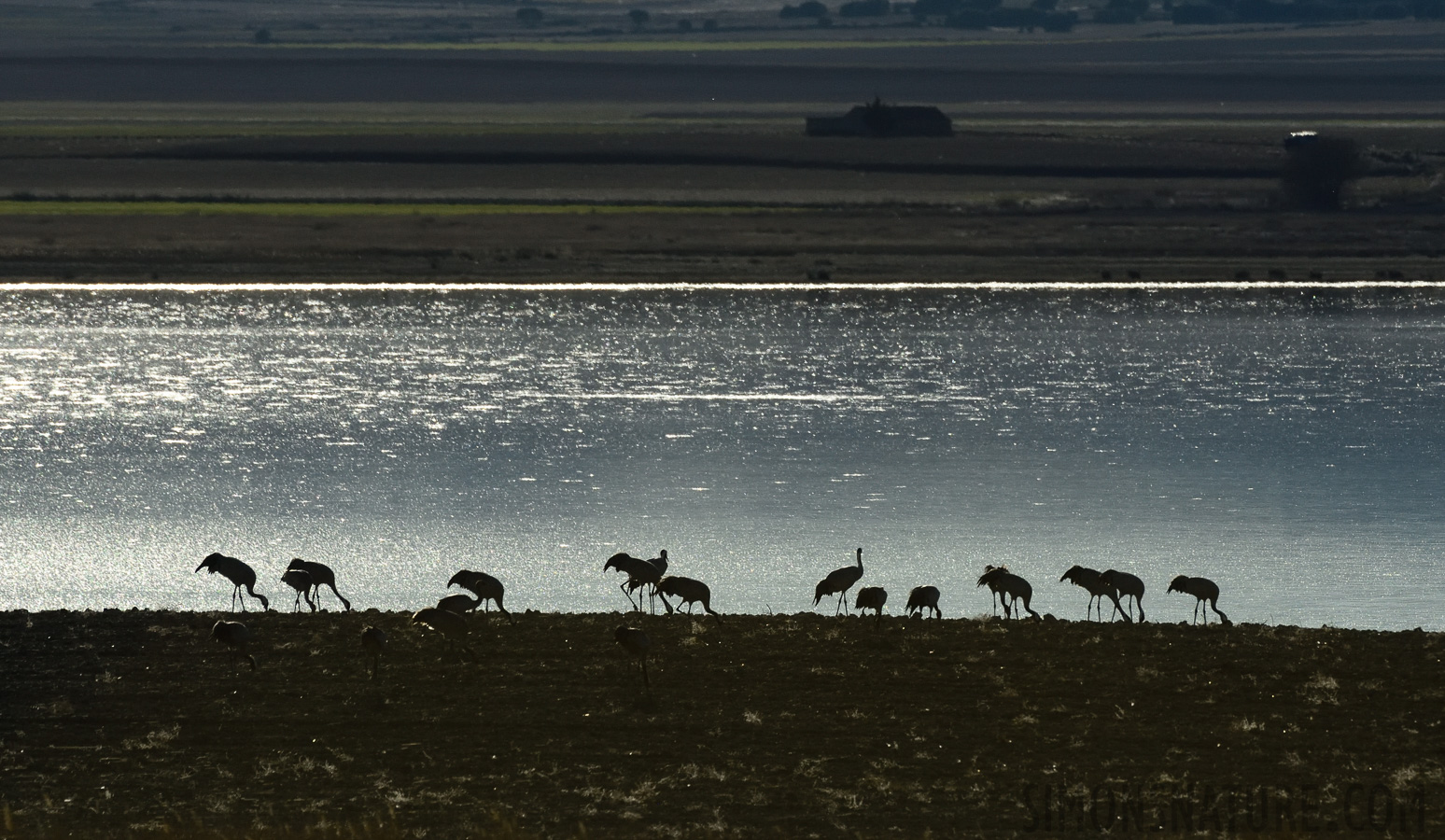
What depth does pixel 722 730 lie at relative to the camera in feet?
36.9

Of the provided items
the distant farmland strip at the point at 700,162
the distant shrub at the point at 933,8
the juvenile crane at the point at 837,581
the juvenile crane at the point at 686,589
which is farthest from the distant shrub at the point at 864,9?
the juvenile crane at the point at 686,589

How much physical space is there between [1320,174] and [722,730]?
1883 inches

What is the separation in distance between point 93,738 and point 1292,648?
7.18m

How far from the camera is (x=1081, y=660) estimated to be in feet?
41.5

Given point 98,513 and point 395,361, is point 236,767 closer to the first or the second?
point 98,513

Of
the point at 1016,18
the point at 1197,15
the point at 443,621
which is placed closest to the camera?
the point at 443,621

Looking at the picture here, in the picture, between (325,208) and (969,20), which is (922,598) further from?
(969,20)

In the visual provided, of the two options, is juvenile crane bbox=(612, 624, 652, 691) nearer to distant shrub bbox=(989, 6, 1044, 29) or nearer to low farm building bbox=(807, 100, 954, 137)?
low farm building bbox=(807, 100, 954, 137)

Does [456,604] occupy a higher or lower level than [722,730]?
higher

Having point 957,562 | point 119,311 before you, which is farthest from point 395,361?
point 957,562

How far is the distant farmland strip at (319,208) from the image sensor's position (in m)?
50.3

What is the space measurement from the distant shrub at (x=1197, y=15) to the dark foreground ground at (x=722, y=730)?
137 meters

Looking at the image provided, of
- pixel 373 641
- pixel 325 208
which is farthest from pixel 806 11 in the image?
pixel 373 641

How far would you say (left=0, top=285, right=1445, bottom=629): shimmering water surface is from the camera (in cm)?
1836
